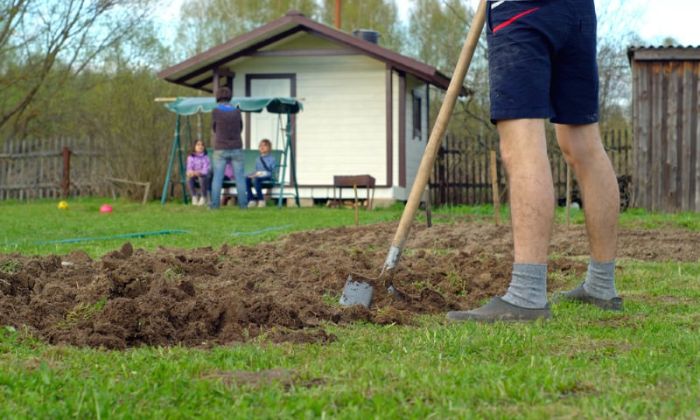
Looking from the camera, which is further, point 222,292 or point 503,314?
point 222,292

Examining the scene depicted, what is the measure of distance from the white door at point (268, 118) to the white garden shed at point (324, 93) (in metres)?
0.02

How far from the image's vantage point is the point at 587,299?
203 inches

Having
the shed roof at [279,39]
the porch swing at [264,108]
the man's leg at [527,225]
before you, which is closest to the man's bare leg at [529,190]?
the man's leg at [527,225]

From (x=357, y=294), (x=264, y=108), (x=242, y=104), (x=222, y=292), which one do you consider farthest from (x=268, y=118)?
(x=357, y=294)

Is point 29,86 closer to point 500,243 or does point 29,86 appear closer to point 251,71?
point 251,71

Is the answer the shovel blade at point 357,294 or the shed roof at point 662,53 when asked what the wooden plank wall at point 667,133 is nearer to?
the shed roof at point 662,53

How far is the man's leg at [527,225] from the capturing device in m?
4.61

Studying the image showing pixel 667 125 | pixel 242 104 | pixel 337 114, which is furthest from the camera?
pixel 337 114

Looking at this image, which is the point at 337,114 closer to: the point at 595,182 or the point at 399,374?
the point at 595,182

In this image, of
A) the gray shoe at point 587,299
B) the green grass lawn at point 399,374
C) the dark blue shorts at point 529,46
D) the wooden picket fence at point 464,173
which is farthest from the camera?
the wooden picket fence at point 464,173

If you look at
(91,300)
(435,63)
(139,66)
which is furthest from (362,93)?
(435,63)

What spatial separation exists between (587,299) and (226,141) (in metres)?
14.4

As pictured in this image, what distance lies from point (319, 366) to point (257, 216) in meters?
13.1

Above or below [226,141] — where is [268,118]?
above
